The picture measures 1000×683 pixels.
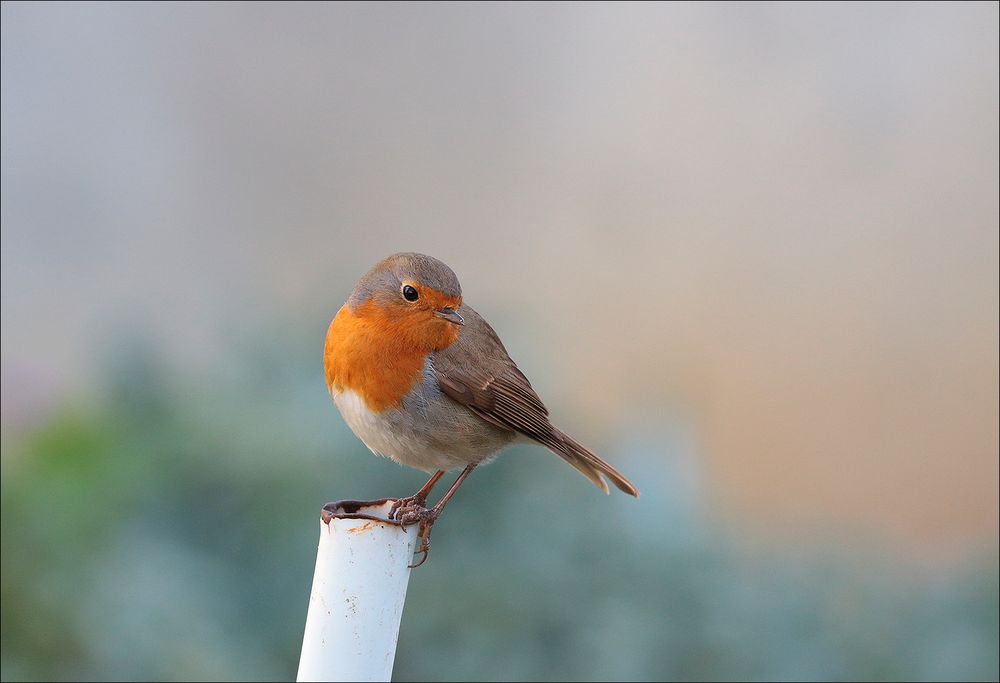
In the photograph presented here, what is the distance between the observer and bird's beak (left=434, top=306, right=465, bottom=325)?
1671 mm

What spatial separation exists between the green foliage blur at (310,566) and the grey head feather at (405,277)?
1142 millimetres

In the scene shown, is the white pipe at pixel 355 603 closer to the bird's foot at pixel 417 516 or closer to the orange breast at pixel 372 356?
the bird's foot at pixel 417 516

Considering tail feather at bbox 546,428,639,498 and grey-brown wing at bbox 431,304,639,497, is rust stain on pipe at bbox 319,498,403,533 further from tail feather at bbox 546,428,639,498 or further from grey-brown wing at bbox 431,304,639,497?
tail feather at bbox 546,428,639,498

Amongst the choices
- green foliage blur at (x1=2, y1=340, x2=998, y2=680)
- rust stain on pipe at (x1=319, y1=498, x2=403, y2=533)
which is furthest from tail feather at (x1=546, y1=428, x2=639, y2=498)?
green foliage blur at (x1=2, y1=340, x2=998, y2=680)

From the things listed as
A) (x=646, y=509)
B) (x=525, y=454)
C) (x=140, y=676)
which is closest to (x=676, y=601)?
(x=646, y=509)

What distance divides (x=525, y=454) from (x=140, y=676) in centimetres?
109

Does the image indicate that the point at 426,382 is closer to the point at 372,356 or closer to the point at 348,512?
the point at 372,356

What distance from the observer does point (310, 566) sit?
106 inches

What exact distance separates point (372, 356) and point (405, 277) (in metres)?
0.15

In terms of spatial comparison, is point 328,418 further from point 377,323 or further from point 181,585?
point 377,323

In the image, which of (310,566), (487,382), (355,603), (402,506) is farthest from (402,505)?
(310,566)

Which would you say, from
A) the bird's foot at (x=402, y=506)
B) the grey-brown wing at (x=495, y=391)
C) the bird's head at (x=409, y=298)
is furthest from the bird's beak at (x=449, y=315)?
the bird's foot at (x=402, y=506)

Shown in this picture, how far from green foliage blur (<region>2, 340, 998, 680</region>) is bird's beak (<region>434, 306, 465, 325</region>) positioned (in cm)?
115

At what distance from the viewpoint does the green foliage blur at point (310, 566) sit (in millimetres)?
2670
